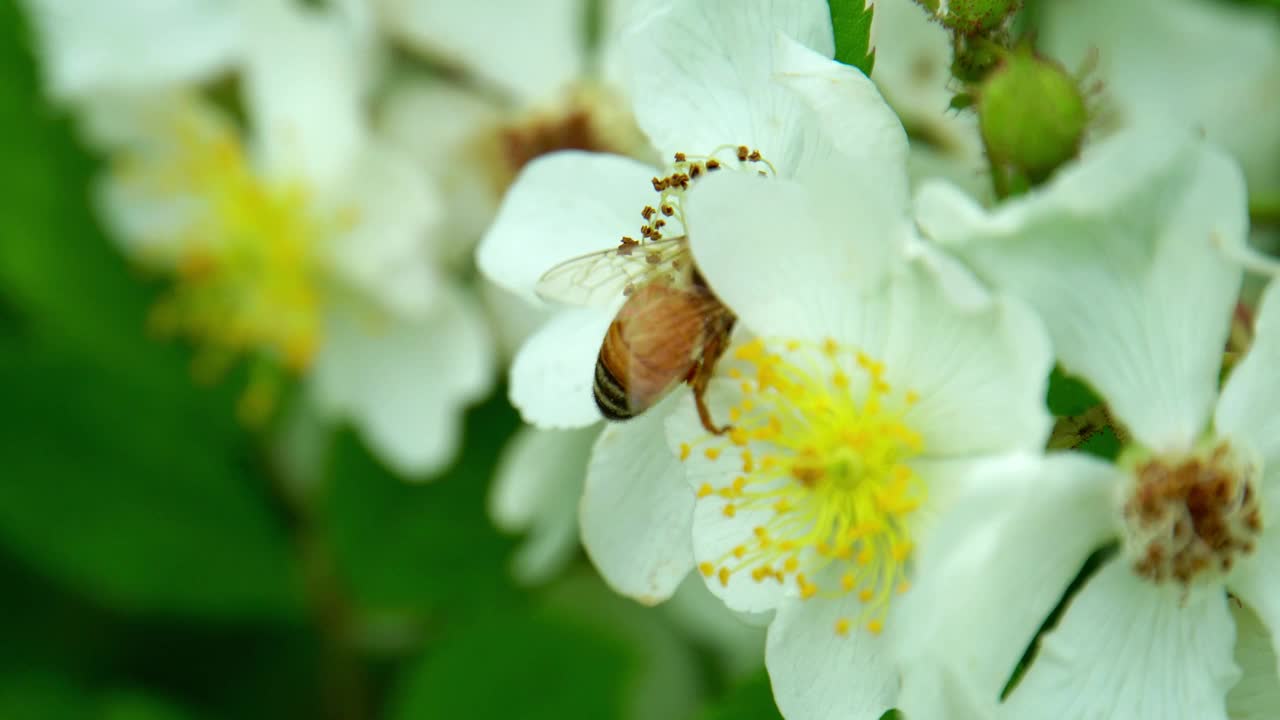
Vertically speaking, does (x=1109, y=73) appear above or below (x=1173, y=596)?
below

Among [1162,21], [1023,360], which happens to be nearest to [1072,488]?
[1023,360]

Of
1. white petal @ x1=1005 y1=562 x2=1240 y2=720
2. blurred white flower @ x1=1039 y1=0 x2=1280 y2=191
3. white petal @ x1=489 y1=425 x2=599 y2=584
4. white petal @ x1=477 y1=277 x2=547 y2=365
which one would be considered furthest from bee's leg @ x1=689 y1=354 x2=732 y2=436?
blurred white flower @ x1=1039 y1=0 x2=1280 y2=191

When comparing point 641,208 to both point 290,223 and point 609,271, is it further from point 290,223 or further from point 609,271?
point 290,223

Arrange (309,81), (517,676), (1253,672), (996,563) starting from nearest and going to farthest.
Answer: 1. (996,563)
2. (1253,672)
3. (517,676)
4. (309,81)

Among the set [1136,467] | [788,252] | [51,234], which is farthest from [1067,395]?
[51,234]

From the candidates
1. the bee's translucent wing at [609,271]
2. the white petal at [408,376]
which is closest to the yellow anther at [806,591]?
the bee's translucent wing at [609,271]

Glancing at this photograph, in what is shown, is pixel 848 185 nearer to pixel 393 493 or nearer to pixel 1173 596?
pixel 1173 596

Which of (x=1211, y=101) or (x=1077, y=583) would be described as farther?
(x=1211, y=101)
